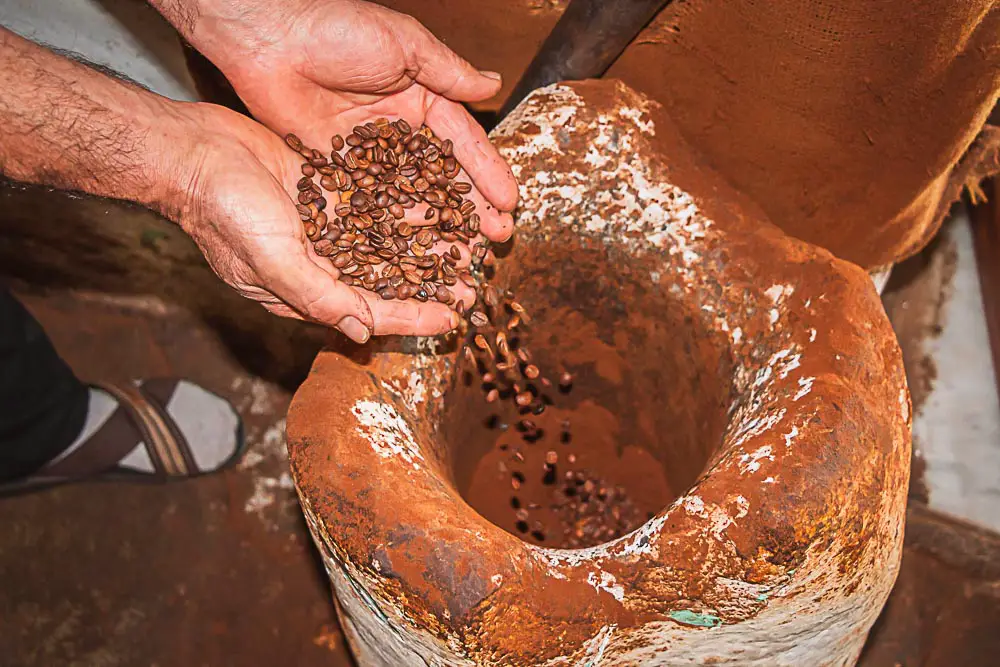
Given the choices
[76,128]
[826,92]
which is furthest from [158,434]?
[826,92]

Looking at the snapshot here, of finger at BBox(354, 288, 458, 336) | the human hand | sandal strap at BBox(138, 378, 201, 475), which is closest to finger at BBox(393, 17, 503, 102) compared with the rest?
the human hand

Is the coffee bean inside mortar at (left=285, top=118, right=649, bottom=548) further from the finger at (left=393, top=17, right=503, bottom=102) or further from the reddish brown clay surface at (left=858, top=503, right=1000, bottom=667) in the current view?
the reddish brown clay surface at (left=858, top=503, right=1000, bottom=667)

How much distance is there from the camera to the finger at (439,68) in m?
1.70

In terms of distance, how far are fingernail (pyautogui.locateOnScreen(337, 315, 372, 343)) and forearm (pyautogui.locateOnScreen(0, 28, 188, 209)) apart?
0.46m

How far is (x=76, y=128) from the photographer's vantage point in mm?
1566

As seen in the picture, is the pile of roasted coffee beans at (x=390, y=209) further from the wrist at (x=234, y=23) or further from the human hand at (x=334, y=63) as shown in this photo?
the wrist at (x=234, y=23)

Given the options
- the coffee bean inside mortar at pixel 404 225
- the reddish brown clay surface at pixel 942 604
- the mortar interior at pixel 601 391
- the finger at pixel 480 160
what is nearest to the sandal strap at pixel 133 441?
the mortar interior at pixel 601 391

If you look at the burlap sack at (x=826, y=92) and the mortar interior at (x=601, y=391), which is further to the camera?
the mortar interior at (x=601, y=391)

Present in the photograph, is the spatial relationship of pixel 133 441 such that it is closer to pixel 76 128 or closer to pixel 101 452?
pixel 101 452

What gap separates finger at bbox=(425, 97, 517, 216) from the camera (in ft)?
5.49

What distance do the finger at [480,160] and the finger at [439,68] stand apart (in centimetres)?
5

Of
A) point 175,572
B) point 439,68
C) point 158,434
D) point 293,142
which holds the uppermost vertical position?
point 439,68

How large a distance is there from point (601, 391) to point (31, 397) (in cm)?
160

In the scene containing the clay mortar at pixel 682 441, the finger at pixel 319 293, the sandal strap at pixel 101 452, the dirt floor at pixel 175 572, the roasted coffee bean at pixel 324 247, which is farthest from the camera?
the sandal strap at pixel 101 452
